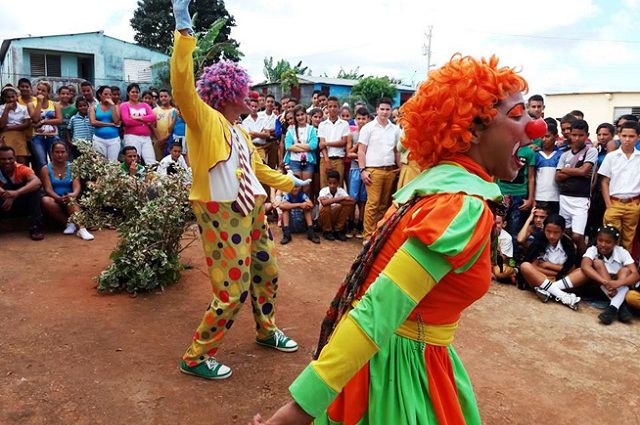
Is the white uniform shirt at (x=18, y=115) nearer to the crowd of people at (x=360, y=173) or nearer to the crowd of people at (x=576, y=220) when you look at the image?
the crowd of people at (x=360, y=173)

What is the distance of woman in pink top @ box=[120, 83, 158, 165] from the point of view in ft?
27.8

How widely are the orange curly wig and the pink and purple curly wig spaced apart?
2.06 m

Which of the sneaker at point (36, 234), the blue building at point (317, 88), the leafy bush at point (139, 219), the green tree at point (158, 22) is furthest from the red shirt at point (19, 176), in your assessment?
the green tree at point (158, 22)

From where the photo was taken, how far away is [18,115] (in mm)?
7645

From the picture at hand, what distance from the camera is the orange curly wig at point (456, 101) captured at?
1.48 metres

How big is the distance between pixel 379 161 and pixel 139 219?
3.76 m

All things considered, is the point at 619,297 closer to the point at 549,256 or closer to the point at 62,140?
the point at 549,256

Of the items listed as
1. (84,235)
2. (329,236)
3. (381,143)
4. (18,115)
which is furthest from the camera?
(329,236)

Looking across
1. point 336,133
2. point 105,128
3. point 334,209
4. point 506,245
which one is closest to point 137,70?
point 105,128

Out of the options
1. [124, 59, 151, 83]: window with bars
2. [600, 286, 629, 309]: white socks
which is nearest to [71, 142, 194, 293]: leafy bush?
[600, 286, 629, 309]: white socks

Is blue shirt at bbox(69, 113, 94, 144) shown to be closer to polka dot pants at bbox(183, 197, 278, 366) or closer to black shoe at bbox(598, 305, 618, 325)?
polka dot pants at bbox(183, 197, 278, 366)

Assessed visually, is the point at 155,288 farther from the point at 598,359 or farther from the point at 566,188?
the point at 566,188

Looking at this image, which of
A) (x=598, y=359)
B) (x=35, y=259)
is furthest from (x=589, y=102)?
(x=35, y=259)

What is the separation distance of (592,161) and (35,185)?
7.35 meters
